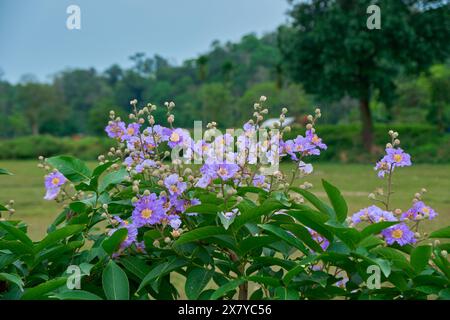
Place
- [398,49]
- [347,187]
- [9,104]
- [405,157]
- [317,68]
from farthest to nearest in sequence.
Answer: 1. [9,104]
2. [317,68]
3. [398,49]
4. [347,187]
5. [405,157]

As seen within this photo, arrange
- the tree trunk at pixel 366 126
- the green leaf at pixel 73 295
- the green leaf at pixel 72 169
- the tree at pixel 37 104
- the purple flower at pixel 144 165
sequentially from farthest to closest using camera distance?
1. the tree at pixel 37 104
2. the tree trunk at pixel 366 126
3. the green leaf at pixel 72 169
4. the purple flower at pixel 144 165
5. the green leaf at pixel 73 295

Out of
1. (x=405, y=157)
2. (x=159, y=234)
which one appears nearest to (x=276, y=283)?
(x=159, y=234)

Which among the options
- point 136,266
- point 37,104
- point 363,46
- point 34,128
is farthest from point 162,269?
point 37,104

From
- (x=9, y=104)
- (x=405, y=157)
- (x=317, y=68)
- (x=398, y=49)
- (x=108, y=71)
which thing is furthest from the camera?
(x=108, y=71)

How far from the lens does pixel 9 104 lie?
1718 inches

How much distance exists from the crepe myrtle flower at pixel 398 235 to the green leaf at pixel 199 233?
384 millimetres

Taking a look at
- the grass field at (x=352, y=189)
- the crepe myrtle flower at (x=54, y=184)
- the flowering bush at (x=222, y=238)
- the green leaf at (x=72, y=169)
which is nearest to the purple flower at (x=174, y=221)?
the flowering bush at (x=222, y=238)

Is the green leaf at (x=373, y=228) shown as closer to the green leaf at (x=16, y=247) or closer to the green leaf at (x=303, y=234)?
the green leaf at (x=303, y=234)

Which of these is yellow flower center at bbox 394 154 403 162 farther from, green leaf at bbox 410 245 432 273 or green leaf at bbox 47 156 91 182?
green leaf at bbox 47 156 91 182

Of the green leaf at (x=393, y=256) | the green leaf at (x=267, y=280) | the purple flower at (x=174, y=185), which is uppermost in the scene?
the purple flower at (x=174, y=185)

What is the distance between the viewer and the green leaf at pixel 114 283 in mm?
1280

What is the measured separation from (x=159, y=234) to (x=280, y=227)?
286mm
